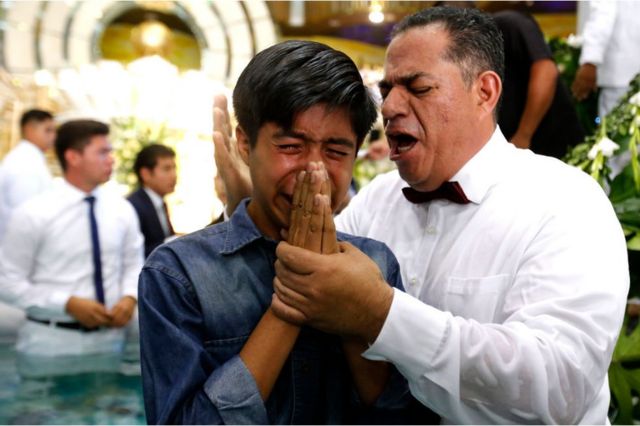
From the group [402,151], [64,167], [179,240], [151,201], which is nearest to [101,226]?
[64,167]

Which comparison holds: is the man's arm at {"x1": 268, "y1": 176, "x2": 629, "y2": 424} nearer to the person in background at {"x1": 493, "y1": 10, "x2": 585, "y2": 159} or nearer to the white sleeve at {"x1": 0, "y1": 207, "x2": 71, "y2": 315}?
the person in background at {"x1": 493, "y1": 10, "x2": 585, "y2": 159}

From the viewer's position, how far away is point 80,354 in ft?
14.1

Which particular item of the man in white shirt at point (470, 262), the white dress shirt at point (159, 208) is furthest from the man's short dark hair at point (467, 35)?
the white dress shirt at point (159, 208)

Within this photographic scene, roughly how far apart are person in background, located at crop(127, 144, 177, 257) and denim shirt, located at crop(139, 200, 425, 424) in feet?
13.3

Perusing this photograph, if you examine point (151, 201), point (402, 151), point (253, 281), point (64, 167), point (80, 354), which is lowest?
point (80, 354)

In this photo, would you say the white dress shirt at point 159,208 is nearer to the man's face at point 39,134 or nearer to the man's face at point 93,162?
the man's face at point 93,162

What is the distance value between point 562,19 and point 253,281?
12.8m

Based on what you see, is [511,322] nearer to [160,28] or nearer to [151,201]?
[151,201]

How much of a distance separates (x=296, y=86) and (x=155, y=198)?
4.58 metres

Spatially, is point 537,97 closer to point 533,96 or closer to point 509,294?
point 533,96

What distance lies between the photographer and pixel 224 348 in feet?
4.96

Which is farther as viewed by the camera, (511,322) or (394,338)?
(511,322)

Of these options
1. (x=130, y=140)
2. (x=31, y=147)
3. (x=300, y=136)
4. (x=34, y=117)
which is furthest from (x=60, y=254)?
(x=130, y=140)

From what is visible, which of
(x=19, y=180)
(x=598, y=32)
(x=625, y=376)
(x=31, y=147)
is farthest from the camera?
(x=31, y=147)
